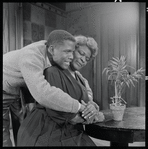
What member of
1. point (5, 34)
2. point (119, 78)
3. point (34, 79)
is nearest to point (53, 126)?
point (34, 79)

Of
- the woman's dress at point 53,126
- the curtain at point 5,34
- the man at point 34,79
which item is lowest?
the woman's dress at point 53,126

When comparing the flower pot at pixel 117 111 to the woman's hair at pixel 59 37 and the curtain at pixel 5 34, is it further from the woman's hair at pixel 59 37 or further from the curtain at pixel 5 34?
the curtain at pixel 5 34

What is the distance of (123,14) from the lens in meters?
2.09

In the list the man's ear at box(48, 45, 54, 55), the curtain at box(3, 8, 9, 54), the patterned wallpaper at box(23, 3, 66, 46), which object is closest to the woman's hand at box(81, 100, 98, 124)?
the man's ear at box(48, 45, 54, 55)

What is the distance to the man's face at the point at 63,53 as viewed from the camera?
94 cm

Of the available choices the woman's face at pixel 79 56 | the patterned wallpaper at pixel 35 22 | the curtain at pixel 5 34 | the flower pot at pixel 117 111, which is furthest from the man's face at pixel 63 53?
the curtain at pixel 5 34

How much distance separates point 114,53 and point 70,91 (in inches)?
52.6

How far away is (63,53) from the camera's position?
0.95 meters

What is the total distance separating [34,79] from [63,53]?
25 centimetres

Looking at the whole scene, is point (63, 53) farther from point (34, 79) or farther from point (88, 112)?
point (88, 112)

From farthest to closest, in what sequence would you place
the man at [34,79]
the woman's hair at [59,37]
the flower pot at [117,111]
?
the flower pot at [117,111], the woman's hair at [59,37], the man at [34,79]

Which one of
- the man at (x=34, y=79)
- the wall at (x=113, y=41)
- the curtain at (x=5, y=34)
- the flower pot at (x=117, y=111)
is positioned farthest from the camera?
the wall at (x=113, y=41)

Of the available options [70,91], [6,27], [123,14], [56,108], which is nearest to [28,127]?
[56,108]

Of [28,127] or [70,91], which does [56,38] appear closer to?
[70,91]
